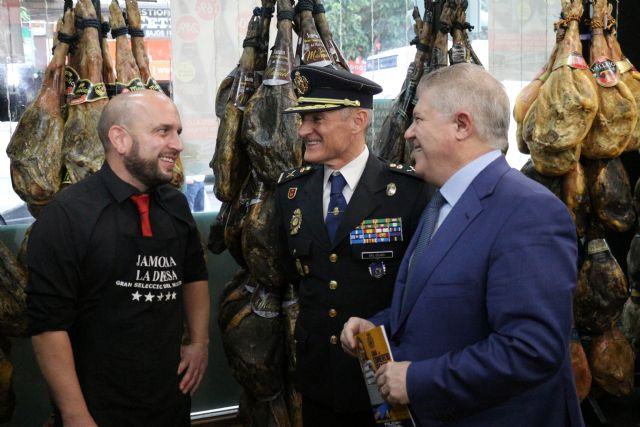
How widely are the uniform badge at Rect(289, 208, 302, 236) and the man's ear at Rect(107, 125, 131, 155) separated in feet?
2.20

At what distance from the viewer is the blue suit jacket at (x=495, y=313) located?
1.52m

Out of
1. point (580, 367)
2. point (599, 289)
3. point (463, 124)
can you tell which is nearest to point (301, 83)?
point (463, 124)

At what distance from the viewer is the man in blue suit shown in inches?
60.1

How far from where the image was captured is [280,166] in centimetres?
294

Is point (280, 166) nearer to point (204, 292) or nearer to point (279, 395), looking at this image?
point (204, 292)

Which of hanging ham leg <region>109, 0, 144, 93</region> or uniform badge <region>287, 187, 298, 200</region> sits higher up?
hanging ham leg <region>109, 0, 144, 93</region>

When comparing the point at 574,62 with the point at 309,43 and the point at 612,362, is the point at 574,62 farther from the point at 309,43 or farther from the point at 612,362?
the point at 612,362

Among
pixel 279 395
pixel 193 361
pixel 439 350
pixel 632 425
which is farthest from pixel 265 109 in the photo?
pixel 632 425

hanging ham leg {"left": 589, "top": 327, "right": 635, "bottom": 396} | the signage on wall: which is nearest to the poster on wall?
the signage on wall

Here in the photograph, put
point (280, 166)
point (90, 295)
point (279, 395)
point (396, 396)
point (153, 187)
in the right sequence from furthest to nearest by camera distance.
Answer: point (279, 395) → point (280, 166) → point (153, 187) → point (90, 295) → point (396, 396)

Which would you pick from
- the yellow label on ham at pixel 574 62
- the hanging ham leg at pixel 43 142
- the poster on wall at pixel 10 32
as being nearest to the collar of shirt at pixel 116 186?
the hanging ham leg at pixel 43 142

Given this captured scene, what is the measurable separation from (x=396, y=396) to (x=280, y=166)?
4.89 ft

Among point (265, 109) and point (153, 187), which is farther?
point (265, 109)

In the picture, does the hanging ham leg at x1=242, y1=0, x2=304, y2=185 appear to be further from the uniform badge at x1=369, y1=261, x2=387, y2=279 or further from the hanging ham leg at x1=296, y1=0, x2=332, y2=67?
the uniform badge at x1=369, y1=261, x2=387, y2=279
